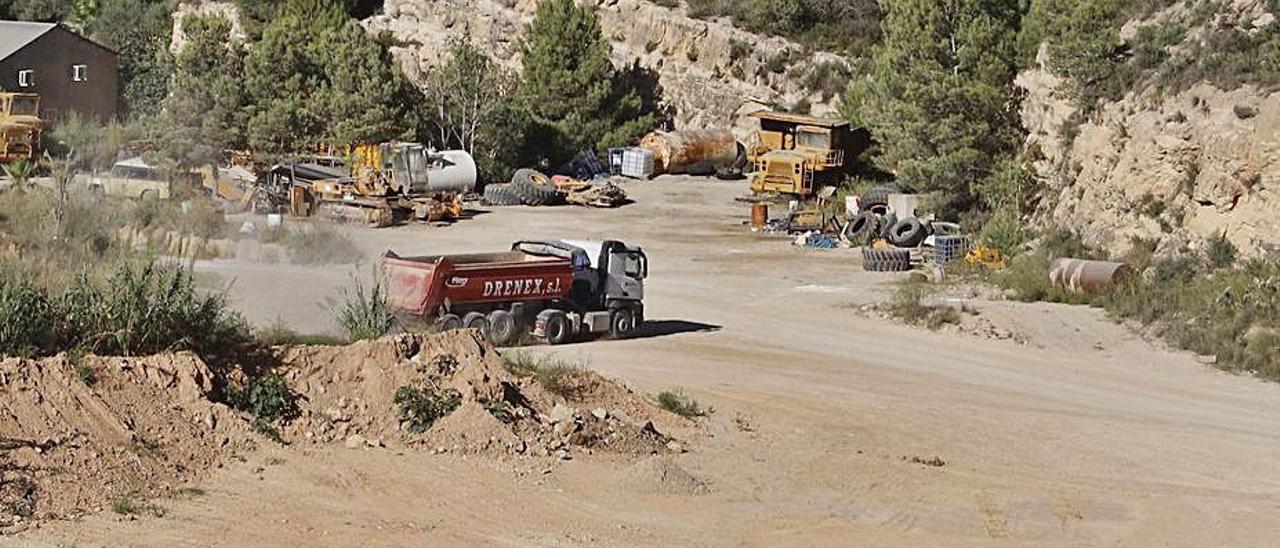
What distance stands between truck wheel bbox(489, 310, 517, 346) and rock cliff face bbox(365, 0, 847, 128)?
41.0 m

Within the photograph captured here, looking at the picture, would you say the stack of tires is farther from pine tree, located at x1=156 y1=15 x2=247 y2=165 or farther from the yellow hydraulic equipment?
pine tree, located at x1=156 y1=15 x2=247 y2=165

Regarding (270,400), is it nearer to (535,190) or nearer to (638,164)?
(535,190)

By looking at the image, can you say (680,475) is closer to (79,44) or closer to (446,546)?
(446,546)

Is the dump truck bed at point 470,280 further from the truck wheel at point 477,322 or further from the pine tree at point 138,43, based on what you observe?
the pine tree at point 138,43

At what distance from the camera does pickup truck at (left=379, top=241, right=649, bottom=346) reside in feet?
87.0

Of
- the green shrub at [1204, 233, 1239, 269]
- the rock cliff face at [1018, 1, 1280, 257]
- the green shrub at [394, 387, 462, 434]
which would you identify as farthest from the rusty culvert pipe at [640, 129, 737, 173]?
the green shrub at [394, 387, 462, 434]

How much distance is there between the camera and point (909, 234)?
45.6 m

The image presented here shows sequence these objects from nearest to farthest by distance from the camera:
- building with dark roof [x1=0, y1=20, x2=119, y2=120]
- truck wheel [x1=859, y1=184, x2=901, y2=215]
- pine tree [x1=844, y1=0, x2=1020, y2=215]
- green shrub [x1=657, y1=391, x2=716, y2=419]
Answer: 1. green shrub [x1=657, y1=391, x2=716, y2=419]
2. pine tree [x1=844, y1=0, x2=1020, y2=215]
3. truck wheel [x1=859, y1=184, x2=901, y2=215]
4. building with dark roof [x1=0, y1=20, x2=119, y2=120]

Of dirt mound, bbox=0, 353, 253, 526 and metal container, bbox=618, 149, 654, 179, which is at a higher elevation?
metal container, bbox=618, 149, 654, 179

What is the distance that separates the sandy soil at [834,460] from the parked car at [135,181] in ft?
29.2

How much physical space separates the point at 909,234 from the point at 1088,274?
10299mm

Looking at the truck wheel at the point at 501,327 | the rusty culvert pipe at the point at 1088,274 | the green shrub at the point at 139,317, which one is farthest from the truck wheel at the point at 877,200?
the green shrub at the point at 139,317

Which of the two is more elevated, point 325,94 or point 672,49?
point 672,49

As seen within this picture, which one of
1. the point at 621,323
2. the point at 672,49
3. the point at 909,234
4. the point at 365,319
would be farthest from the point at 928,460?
the point at 672,49
